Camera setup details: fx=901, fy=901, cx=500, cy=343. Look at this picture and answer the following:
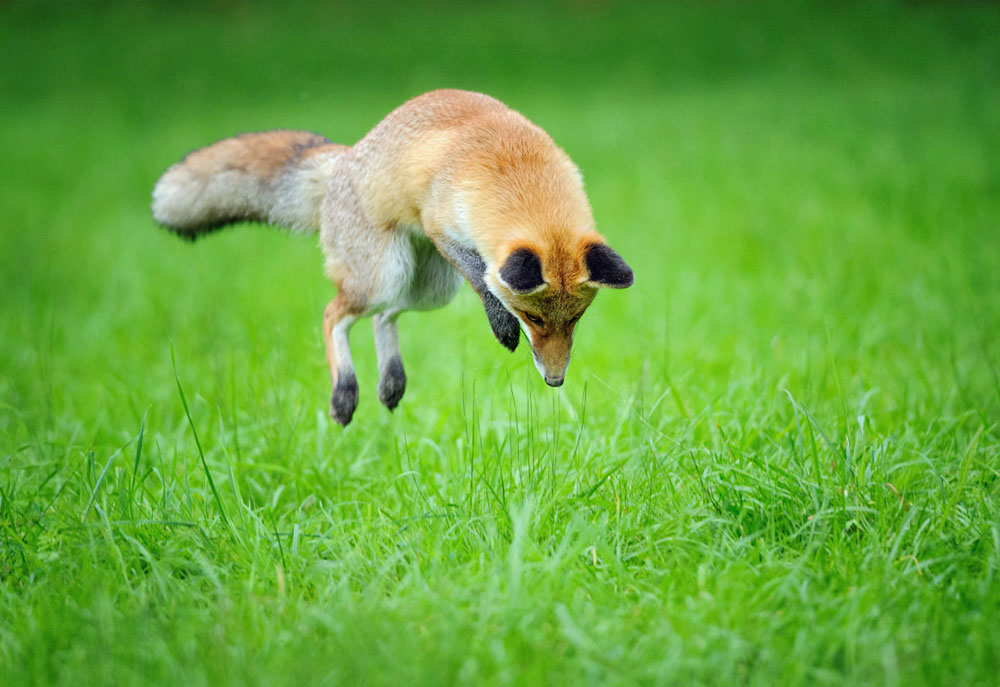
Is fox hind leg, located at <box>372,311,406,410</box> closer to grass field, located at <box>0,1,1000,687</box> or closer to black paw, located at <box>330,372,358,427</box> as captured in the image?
black paw, located at <box>330,372,358,427</box>

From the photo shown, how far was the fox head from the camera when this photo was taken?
324cm

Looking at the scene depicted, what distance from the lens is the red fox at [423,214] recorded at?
3.47 meters

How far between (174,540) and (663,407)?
2656 millimetres

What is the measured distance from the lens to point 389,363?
4.35 m

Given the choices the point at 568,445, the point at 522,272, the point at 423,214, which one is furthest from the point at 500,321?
the point at 568,445

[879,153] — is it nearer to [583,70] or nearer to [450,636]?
[583,70]

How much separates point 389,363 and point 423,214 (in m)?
0.86

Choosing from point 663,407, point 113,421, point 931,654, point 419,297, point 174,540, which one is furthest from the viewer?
point 113,421

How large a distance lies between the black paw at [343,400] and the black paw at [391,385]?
16 centimetres

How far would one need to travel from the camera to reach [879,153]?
12586mm

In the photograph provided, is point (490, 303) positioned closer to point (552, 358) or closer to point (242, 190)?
point (552, 358)

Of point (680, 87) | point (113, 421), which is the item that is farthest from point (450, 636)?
point (680, 87)

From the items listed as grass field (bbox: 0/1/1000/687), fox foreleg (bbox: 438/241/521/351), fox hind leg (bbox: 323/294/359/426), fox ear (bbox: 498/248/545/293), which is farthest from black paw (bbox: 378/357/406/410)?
fox ear (bbox: 498/248/545/293)

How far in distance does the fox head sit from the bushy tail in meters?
1.55
